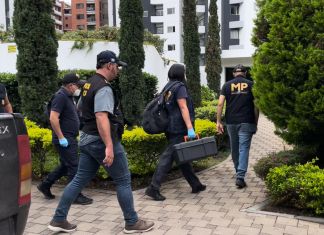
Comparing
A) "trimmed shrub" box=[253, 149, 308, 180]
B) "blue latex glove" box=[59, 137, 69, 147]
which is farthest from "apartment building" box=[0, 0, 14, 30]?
"trimmed shrub" box=[253, 149, 308, 180]

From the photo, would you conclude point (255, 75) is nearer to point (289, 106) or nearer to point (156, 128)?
point (289, 106)

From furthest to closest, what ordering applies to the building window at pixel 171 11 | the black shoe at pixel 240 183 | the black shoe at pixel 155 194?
the building window at pixel 171 11 < the black shoe at pixel 240 183 < the black shoe at pixel 155 194

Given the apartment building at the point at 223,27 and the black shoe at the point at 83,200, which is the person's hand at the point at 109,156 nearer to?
the black shoe at the point at 83,200

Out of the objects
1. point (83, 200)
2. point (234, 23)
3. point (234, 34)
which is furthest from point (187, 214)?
point (234, 34)

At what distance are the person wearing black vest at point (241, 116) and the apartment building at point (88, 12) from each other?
279 ft

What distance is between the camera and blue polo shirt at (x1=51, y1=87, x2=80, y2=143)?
211 inches

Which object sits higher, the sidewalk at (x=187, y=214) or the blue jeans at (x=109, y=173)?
the blue jeans at (x=109, y=173)

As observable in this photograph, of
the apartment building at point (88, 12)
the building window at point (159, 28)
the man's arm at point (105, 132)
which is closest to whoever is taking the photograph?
the man's arm at point (105, 132)

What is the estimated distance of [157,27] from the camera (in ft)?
152

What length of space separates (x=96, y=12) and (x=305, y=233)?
299ft

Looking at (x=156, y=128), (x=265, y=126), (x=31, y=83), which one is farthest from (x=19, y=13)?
(x=265, y=126)

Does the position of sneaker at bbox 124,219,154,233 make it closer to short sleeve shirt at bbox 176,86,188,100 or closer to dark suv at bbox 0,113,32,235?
dark suv at bbox 0,113,32,235

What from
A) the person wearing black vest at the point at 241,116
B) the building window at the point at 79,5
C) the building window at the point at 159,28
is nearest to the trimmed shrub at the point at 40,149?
the person wearing black vest at the point at 241,116

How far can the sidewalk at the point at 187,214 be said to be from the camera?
14.6ft
